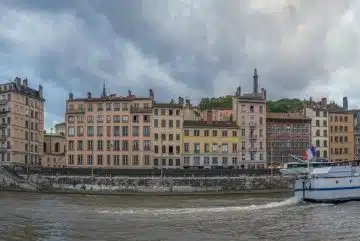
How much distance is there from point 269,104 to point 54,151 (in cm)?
7419

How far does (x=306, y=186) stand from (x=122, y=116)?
2440 inches

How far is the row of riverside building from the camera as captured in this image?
126 metres

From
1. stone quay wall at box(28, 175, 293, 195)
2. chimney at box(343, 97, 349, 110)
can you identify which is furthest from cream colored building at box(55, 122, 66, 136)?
chimney at box(343, 97, 349, 110)

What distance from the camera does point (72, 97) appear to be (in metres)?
131

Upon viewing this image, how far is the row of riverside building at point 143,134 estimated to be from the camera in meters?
126

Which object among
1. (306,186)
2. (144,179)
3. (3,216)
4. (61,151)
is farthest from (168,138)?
(3,216)

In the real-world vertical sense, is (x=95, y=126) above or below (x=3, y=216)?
above

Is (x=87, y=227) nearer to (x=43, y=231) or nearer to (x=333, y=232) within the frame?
(x=43, y=231)

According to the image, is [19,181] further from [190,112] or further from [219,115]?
[219,115]

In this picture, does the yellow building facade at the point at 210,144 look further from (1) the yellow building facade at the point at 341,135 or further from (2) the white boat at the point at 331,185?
(2) the white boat at the point at 331,185

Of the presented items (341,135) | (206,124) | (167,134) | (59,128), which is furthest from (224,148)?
(59,128)

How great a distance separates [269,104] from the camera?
19038cm

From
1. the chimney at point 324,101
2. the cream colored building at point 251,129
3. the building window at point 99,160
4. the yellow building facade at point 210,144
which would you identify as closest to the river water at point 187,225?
the building window at point 99,160

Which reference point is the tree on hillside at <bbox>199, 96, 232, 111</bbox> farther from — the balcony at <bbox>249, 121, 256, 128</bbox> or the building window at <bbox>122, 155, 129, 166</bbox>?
the building window at <bbox>122, 155, 129, 166</bbox>
